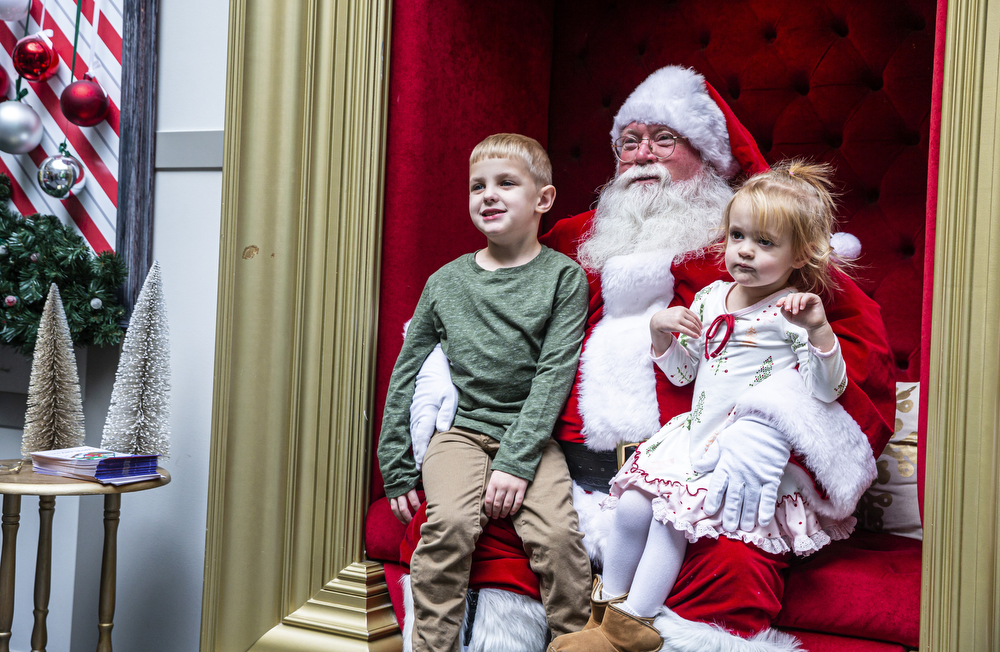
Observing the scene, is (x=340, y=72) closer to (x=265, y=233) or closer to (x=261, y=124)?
(x=261, y=124)

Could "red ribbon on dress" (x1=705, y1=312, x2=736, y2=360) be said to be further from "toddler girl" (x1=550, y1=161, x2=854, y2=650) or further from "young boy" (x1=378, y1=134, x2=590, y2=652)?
"young boy" (x1=378, y1=134, x2=590, y2=652)

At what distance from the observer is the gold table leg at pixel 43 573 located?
6.06 ft

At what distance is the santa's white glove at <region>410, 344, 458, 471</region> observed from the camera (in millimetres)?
1695

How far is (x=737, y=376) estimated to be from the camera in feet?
4.83

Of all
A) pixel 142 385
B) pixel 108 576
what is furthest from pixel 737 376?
pixel 108 576

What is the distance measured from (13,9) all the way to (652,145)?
1866mm

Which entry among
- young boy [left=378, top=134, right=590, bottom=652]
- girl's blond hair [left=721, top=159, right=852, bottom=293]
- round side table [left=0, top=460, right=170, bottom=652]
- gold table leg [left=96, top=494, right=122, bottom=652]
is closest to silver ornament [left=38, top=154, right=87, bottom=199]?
round side table [left=0, top=460, right=170, bottom=652]

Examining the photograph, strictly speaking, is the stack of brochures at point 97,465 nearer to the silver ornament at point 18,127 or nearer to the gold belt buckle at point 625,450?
the silver ornament at point 18,127

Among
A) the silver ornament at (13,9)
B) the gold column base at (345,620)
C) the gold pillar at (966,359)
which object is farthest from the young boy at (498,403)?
the silver ornament at (13,9)

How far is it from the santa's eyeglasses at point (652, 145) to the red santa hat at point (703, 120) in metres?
0.03

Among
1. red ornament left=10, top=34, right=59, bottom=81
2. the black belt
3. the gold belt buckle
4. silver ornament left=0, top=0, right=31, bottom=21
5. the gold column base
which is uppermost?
silver ornament left=0, top=0, right=31, bottom=21

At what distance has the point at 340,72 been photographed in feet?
5.97

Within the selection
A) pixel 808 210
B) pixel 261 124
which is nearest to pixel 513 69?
pixel 261 124

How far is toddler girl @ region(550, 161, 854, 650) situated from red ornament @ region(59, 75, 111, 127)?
1.66m
